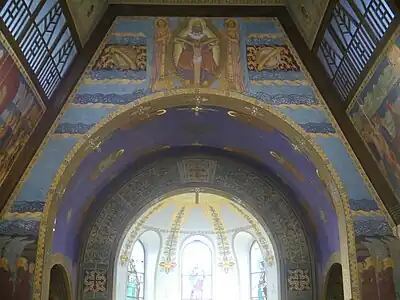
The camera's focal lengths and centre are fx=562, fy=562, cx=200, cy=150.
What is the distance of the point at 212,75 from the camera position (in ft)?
Answer: 36.1

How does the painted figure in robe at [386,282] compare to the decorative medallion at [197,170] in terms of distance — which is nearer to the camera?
the painted figure in robe at [386,282]

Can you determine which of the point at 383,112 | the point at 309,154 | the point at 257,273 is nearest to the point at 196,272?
the point at 257,273

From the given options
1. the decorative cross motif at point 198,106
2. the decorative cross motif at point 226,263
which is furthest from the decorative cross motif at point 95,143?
the decorative cross motif at point 226,263

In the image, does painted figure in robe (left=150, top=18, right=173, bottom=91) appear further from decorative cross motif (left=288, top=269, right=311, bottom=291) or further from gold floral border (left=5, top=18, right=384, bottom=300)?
decorative cross motif (left=288, top=269, right=311, bottom=291)

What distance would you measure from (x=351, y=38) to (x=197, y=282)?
12881 millimetres

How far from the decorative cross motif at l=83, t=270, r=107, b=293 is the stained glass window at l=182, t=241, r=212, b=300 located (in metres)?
7.51

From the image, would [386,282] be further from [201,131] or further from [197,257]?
[197,257]

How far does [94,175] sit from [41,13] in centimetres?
438

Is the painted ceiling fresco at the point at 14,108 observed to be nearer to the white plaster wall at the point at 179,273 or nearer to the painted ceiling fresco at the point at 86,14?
the painted ceiling fresco at the point at 86,14

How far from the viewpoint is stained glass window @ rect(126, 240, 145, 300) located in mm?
18359

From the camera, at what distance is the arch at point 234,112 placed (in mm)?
9930

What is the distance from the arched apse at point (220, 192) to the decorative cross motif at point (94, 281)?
0.17ft

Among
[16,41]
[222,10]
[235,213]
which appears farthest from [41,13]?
[235,213]

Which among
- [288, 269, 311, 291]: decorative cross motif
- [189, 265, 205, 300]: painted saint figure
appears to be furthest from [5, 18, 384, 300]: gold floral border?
[189, 265, 205, 300]: painted saint figure
